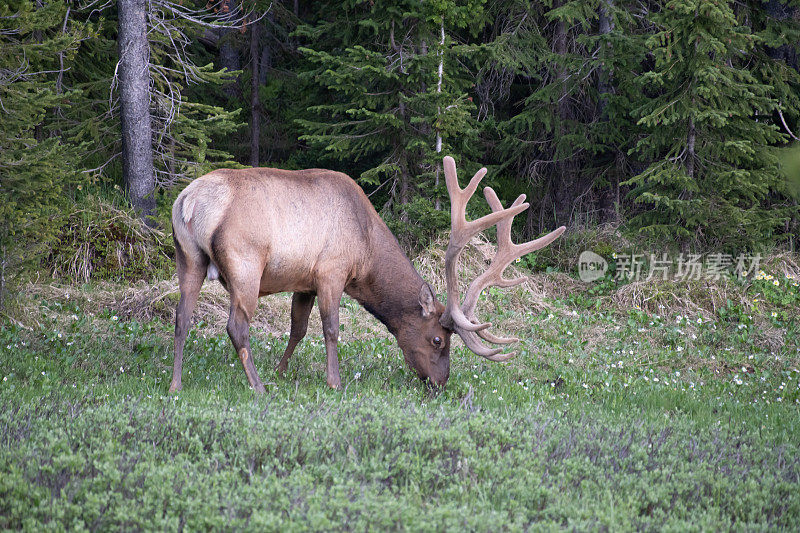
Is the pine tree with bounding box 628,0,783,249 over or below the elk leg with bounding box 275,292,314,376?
over

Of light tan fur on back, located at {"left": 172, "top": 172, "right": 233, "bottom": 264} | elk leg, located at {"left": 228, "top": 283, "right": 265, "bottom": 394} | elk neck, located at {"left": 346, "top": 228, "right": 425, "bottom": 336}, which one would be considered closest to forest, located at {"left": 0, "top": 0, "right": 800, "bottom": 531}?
elk leg, located at {"left": 228, "top": 283, "right": 265, "bottom": 394}

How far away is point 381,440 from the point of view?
4.96 metres

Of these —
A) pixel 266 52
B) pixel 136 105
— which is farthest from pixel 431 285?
pixel 266 52

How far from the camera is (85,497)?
3.92 metres

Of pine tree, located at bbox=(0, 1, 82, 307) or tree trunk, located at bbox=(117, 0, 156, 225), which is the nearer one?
pine tree, located at bbox=(0, 1, 82, 307)

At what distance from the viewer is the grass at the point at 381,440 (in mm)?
3914

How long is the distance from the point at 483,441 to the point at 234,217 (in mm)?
2723

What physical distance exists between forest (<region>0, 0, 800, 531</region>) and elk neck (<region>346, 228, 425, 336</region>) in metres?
0.62

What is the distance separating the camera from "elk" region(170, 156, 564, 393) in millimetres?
6320

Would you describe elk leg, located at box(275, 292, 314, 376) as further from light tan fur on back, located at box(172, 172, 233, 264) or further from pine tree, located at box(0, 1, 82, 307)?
pine tree, located at box(0, 1, 82, 307)

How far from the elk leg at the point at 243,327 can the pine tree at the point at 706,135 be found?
21.3ft

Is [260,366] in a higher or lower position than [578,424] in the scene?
lower

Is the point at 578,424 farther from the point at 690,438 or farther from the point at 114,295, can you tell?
the point at 114,295

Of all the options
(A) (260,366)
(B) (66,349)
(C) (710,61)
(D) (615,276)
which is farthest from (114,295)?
(C) (710,61)
